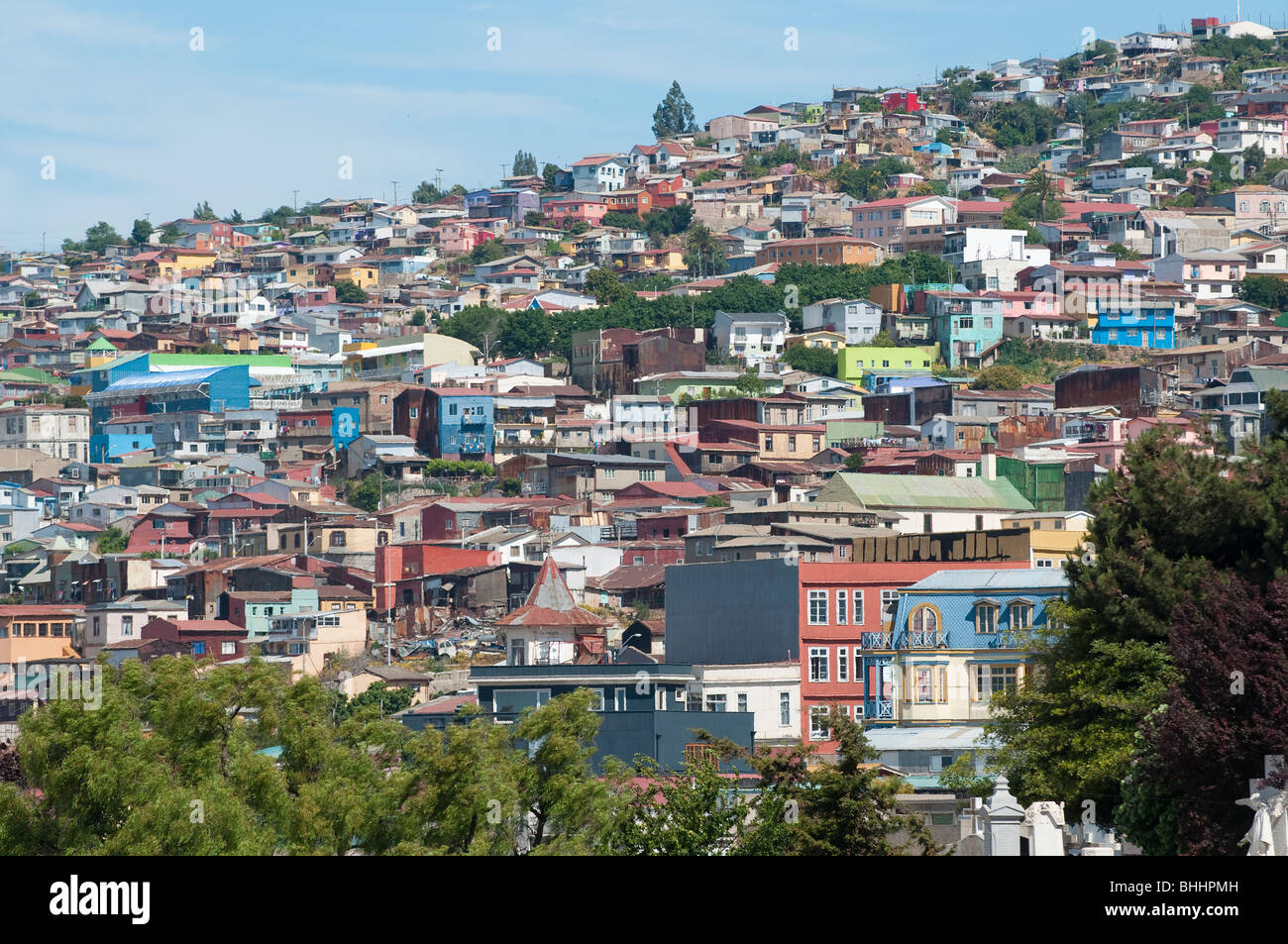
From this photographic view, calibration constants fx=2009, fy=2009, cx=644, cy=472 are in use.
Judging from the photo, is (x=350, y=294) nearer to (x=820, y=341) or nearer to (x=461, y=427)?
(x=820, y=341)

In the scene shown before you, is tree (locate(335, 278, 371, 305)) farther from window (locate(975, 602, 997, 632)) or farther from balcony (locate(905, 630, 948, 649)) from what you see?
window (locate(975, 602, 997, 632))

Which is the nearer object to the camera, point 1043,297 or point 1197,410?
point 1197,410

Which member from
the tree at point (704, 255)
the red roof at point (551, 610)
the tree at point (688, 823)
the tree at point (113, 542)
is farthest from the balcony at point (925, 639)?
the tree at point (704, 255)

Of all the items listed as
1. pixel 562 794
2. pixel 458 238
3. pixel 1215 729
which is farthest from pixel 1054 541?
pixel 458 238

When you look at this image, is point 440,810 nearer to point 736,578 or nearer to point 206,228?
point 736,578

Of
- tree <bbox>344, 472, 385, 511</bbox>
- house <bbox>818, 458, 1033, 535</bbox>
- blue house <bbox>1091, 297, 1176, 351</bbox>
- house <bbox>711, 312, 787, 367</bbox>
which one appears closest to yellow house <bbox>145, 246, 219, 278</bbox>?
house <bbox>711, 312, 787, 367</bbox>
